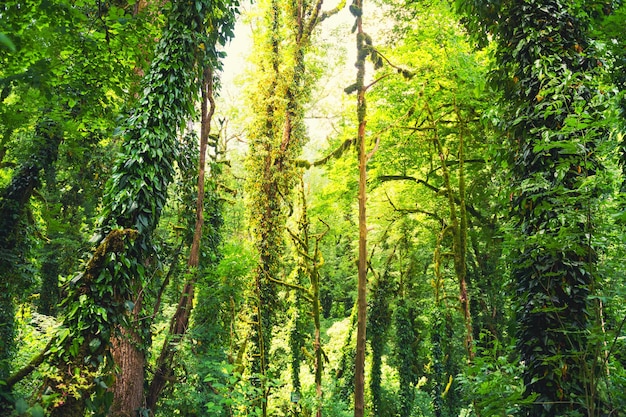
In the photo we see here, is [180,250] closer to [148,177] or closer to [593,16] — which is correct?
[148,177]

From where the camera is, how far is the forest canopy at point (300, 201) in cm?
336

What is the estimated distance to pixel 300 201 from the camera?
458 inches

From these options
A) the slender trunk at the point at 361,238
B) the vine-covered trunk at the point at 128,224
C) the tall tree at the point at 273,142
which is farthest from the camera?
the tall tree at the point at 273,142

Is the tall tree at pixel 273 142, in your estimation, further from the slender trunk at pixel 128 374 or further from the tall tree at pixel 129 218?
the tall tree at pixel 129 218

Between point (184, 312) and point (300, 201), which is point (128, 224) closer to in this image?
point (184, 312)

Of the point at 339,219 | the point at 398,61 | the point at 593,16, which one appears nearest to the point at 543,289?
the point at 593,16

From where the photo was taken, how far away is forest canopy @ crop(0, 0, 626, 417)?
3.36 meters

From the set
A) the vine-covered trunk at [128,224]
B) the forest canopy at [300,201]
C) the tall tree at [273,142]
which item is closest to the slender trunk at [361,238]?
the forest canopy at [300,201]

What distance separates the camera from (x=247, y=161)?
10758 mm

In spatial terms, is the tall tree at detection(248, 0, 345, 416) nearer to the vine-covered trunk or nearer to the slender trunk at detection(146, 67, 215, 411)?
the slender trunk at detection(146, 67, 215, 411)

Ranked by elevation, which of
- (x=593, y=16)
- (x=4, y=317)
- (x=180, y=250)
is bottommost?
(x=4, y=317)

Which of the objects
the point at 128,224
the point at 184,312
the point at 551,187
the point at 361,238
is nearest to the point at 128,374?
the point at 184,312

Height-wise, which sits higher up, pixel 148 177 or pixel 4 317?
pixel 148 177

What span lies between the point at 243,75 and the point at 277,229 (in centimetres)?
533
